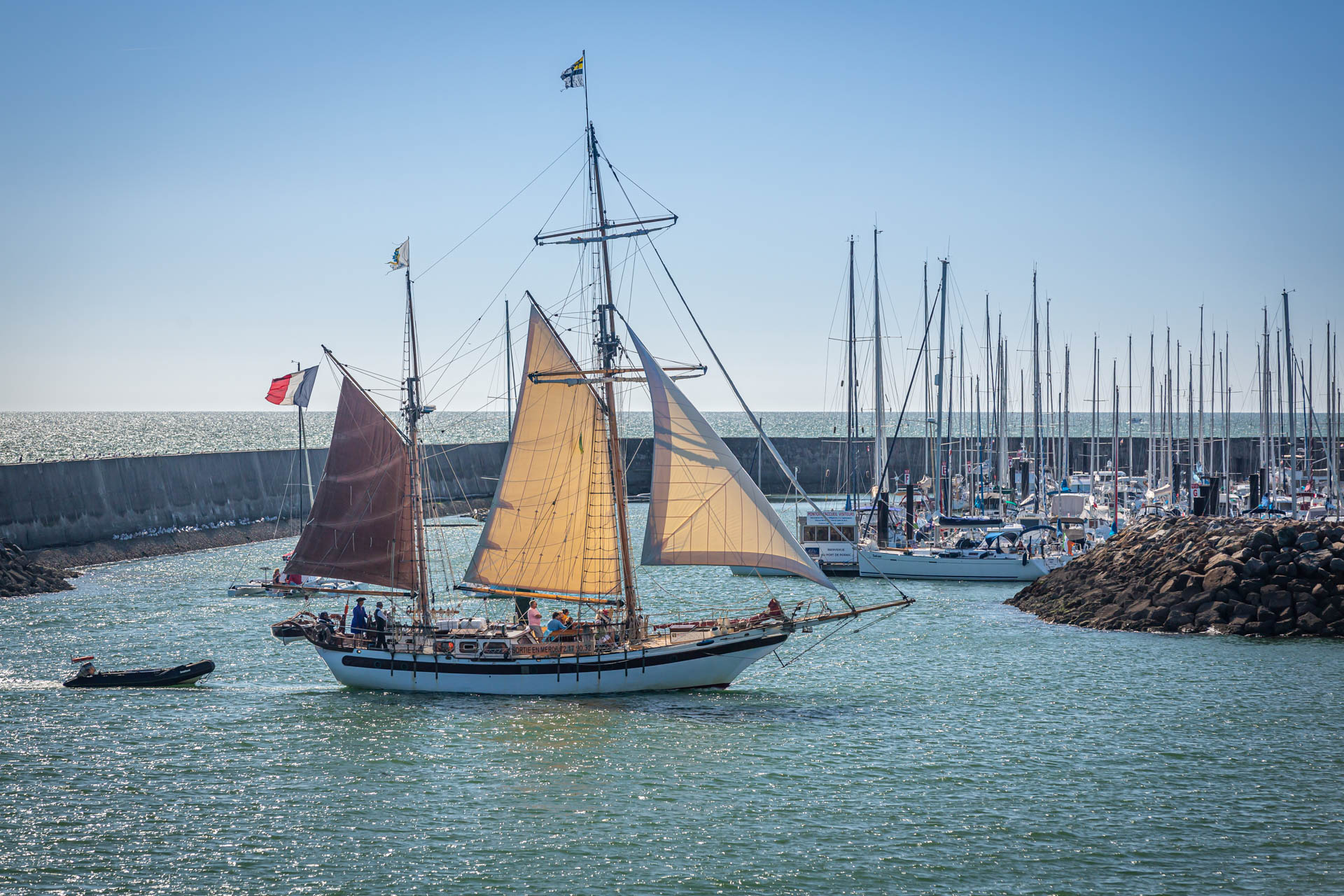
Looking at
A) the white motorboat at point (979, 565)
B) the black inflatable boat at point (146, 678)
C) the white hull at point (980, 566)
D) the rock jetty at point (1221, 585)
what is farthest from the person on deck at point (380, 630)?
the white hull at point (980, 566)

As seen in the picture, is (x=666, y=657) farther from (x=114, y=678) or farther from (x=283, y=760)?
(x=114, y=678)

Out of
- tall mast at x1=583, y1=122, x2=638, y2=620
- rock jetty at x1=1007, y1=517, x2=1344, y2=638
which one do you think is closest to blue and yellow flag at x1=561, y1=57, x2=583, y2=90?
tall mast at x1=583, y1=122, x2=638, y2=620

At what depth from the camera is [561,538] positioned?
33594 mm

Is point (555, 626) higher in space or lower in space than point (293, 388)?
lower

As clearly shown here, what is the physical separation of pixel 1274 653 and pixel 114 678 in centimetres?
3555

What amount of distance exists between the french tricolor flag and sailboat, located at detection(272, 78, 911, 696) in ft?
59.2

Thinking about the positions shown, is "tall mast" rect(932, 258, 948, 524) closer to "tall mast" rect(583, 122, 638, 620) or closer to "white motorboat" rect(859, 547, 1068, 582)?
"white motorboat" rect(859, 547, 1068, 582)

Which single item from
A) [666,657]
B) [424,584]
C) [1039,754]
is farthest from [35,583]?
[1039,754]

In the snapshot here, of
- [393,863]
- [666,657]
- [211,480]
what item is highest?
[211,480]

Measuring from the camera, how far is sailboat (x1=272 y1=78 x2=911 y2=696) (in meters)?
30.2

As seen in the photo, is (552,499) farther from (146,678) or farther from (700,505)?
(146,678)

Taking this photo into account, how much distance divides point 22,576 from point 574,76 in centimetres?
3960

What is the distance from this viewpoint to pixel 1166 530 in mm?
48875

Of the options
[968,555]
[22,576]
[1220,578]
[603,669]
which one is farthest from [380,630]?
[968,555]
